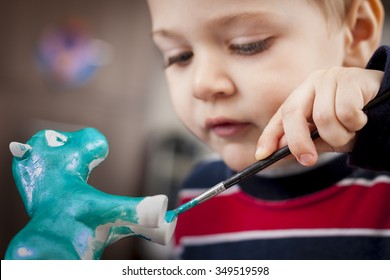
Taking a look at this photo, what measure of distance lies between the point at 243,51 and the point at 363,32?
0.61 feet

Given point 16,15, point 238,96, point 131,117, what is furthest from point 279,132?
point 131,117

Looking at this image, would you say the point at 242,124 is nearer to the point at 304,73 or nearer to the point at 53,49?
the point at 304,73

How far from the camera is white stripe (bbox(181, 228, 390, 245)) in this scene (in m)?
0.62

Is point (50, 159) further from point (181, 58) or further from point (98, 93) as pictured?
point (98, 93)

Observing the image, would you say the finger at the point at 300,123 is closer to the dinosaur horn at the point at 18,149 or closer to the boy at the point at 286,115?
the boy at the point at 286,115

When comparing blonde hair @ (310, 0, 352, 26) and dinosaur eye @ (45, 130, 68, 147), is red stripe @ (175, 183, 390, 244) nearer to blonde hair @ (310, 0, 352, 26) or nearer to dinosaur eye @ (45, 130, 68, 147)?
blonde hair @ (310, 0, 352, 26)

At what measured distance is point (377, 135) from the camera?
1.39 feet

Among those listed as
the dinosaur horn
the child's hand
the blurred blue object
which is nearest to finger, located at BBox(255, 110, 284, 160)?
the child's hand

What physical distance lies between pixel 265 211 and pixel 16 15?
4.14ft

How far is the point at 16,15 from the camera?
1578 mm

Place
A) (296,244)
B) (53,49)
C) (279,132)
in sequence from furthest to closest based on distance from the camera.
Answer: (53,49) < (296,244) < (279,132)

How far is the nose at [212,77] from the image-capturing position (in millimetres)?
485

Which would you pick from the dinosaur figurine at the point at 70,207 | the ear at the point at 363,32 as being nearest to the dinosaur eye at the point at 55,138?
the dinosaur figurine at the point at 70,207

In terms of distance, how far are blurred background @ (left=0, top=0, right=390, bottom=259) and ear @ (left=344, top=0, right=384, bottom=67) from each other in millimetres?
1067
